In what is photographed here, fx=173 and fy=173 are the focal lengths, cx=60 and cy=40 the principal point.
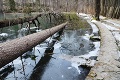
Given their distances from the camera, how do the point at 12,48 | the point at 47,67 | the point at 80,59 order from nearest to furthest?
the point at 12,48 < the point at 47,67 < the point at 80,59

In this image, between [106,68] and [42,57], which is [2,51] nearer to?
[106,68]

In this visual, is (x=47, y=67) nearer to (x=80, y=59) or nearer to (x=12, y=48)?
(x=80, y=59)

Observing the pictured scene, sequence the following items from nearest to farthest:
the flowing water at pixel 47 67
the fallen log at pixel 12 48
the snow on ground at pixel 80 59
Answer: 1. the fallen log at pixel 12 48
2. the flowing water at pixel 47 67
3. the snow on ground at pixel 80 59

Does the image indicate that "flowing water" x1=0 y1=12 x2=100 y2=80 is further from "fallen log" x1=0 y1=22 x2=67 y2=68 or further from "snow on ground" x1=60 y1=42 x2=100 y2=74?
"fallen log" x1=0 y1=22 x2=67 y2=68

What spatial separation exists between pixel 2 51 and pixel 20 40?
1155mm

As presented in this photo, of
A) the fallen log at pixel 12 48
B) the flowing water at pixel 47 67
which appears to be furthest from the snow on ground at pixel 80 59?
the fallen log at pixel 12 48

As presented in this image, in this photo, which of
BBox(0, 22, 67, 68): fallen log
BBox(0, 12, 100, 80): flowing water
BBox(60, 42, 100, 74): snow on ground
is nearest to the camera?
BBox(0, 22, 67, 68): fallen log

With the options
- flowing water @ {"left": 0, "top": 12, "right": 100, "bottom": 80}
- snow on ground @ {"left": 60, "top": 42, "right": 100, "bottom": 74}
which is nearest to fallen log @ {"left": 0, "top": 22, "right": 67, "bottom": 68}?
flowing water @ {"left": 0, "top": 12, "right": 100, "bottom": 80}

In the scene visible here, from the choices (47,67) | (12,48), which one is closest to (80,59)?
(47,67)

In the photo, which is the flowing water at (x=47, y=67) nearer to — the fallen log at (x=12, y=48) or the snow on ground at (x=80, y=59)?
the snow on ground at (x=80, y=59)

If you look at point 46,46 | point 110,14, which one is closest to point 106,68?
point 46,46

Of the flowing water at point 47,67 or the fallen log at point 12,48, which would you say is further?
the flowing water at point 47,67

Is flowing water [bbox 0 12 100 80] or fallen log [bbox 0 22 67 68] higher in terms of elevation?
fallen log [bbox 0 22 67 68]

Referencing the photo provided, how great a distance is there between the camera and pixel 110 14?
24.6 m
